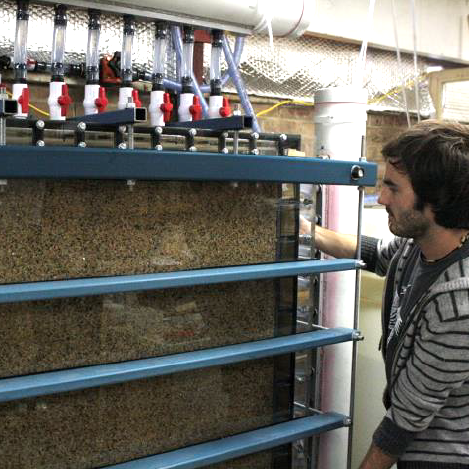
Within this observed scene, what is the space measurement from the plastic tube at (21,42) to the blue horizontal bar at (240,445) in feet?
2.53

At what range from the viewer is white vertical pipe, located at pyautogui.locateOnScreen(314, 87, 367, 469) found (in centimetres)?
153

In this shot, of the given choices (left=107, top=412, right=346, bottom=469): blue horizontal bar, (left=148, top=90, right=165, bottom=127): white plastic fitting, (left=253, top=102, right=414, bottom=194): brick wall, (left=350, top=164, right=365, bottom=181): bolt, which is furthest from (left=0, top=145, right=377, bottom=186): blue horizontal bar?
(left=253, top=102, right=414, bottom=194): brick wall

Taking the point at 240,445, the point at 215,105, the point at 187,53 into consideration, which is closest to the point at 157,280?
the point at 240,445

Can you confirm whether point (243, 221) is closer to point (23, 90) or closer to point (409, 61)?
point (23, 90)

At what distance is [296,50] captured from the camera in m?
2.46

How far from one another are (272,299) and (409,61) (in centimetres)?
179

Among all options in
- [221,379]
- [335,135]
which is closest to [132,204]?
[221,379]

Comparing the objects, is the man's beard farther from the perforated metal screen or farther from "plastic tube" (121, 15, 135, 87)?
"plastic tube" (121, 15, 135, 87)

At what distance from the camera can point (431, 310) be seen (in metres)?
1.26

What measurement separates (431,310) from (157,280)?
0.52 meters

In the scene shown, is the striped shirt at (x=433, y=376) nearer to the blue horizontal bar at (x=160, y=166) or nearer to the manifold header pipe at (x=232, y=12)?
the blue horizontal bar at (x=160, y=166)

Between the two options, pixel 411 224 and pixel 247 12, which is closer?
pixel 411 224

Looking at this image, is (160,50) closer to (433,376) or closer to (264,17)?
(264,17)

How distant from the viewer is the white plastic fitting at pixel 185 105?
145 centimetres
